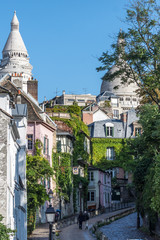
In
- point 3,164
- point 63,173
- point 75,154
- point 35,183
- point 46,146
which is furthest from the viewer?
point 75,154

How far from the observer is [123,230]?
48.2 metres

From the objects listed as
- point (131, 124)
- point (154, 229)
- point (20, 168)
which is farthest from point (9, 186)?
point (131, 124)

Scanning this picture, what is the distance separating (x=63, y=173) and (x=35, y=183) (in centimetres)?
1246

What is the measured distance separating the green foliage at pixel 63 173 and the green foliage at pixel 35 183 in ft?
19.9

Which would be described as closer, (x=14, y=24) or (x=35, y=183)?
(x=35, y=183)

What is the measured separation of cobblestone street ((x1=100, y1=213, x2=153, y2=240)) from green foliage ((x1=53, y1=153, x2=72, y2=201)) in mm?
6112

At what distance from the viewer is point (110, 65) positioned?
3997 cm

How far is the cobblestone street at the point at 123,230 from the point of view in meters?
42.8

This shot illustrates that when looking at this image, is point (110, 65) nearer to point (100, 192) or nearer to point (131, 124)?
point (100, 192)

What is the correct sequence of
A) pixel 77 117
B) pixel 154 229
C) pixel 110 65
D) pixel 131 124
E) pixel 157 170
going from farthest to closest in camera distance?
pixel 131 124, pixel 77 117, pixel 154 229, pixel 110 65, pixel 157 170

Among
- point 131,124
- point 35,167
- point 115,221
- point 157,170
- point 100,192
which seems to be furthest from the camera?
point 131,124

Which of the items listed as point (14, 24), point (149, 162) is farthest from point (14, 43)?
point (149, 162)

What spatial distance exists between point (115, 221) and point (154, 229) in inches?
536

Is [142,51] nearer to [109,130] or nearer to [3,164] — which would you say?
[3,164]
